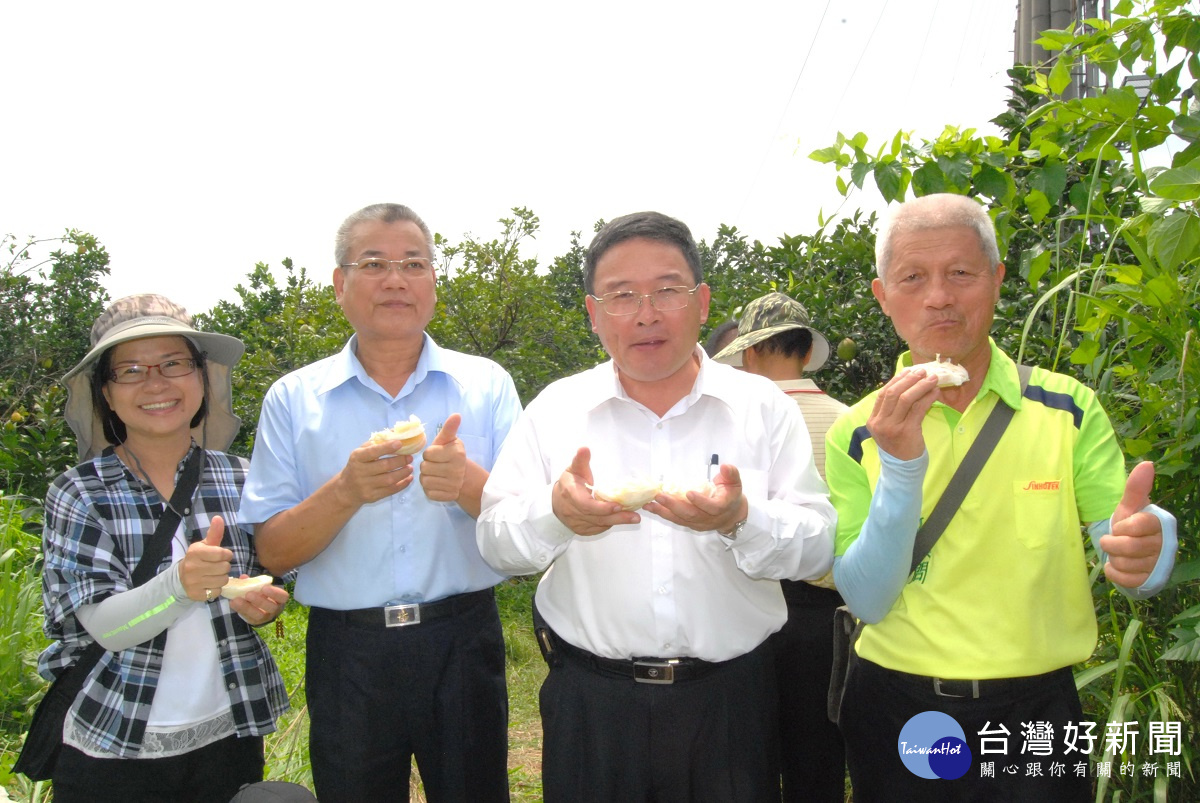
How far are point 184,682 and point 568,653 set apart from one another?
1.09m

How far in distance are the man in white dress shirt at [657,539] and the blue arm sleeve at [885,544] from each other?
0.12m

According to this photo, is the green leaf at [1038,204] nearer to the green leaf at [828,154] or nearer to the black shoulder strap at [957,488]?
the green leaf at [828,154]

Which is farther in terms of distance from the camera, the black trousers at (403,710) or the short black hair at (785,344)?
the short black hair at (785,344)

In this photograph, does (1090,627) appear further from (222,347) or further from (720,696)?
(222,347)

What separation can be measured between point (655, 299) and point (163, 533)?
153cm

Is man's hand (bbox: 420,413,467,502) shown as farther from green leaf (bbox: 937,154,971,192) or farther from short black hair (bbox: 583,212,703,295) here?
green leaf (bbox: 937,154,971,192)

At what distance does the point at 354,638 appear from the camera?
261 centimetres

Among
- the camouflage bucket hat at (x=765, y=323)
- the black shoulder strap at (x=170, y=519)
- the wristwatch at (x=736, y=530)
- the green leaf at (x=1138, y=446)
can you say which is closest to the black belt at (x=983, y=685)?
the wristwatch at (x=736, y=530)

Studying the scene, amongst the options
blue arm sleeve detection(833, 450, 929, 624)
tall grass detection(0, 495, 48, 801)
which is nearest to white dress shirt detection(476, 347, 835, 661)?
blue arm sleeve detection(833, 450, 929, 624)

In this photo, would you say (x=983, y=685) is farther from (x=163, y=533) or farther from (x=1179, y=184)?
(x=163, y=533)

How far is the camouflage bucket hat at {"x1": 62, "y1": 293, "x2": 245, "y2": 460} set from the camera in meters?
2.49

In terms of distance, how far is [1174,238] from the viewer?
2061 millimetres

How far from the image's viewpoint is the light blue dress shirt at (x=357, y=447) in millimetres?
2664

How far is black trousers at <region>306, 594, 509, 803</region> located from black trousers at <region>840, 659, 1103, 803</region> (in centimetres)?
122
